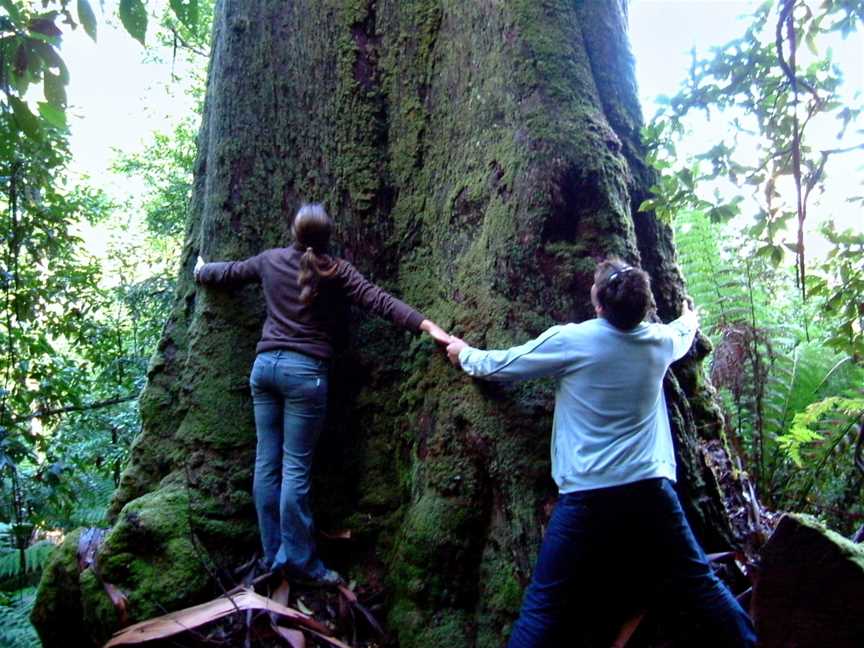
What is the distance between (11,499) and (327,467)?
453 cm

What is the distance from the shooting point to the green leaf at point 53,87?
1.82m

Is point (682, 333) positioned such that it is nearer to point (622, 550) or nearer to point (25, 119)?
point (622, 550)

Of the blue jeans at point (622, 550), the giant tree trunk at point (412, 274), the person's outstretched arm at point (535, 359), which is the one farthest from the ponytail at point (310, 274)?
the blue jeans at point (622, 550)

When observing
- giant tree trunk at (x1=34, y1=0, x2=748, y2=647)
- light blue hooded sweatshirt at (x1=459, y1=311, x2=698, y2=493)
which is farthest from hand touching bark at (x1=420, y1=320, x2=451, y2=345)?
light blue hooded sweatshirt at (x1=459, y1=311, x2=698, y2=493)

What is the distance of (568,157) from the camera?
3539mm

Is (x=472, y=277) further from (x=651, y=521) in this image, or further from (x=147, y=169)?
(x=147, y=169)

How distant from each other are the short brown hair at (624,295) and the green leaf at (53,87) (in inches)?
84.5

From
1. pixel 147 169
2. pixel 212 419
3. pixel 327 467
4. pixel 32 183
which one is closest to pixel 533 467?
pixel 327 467

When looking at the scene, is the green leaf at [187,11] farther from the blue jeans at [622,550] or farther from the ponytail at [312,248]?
the blue jeans at [622,550]

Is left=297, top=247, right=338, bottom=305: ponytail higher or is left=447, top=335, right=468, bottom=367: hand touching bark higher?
left=297, top=247, right=338, bottom=305: ponytail

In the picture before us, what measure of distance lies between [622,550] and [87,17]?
2.76 meters

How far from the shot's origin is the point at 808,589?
276 centimetres

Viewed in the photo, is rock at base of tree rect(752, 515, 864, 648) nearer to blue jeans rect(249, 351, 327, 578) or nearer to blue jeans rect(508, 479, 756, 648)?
blue jeans rect(508, 479, 756, 648)

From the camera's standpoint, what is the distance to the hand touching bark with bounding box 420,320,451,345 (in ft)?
11.8
